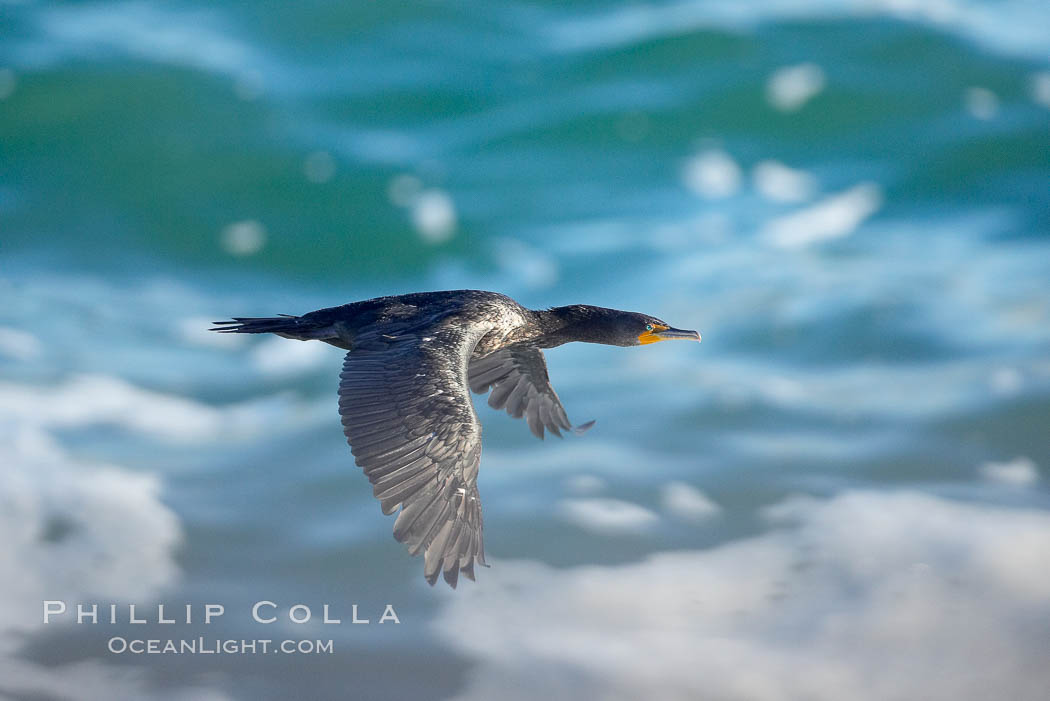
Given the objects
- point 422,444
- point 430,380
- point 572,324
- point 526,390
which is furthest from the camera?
point 526,390

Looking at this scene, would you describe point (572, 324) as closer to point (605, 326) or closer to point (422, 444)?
point (605, 326)

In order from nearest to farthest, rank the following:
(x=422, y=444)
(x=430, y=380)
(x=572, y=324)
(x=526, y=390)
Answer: (x=422, y=444) < (x=430, y=380) < (x=572, y=324) < (x=526, y=390)

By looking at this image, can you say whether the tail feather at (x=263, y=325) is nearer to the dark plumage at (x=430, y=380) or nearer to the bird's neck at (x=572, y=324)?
the dark plumage at (x=430, y=380)

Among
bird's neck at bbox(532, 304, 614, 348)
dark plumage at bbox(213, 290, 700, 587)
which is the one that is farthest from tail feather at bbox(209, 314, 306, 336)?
bird's neck at bbox(532, 304, 614, 348)

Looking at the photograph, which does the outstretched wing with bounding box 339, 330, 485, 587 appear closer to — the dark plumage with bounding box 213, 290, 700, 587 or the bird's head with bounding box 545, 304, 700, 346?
the dark plumage with bounding box 213, 290, 700, 587

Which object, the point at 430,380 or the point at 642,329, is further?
the point at 642,329

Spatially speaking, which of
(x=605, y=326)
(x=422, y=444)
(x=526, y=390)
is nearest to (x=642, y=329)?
(x=605, y=326)

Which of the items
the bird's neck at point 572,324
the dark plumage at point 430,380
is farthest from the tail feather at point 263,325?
the bird's neck at point 572,324
